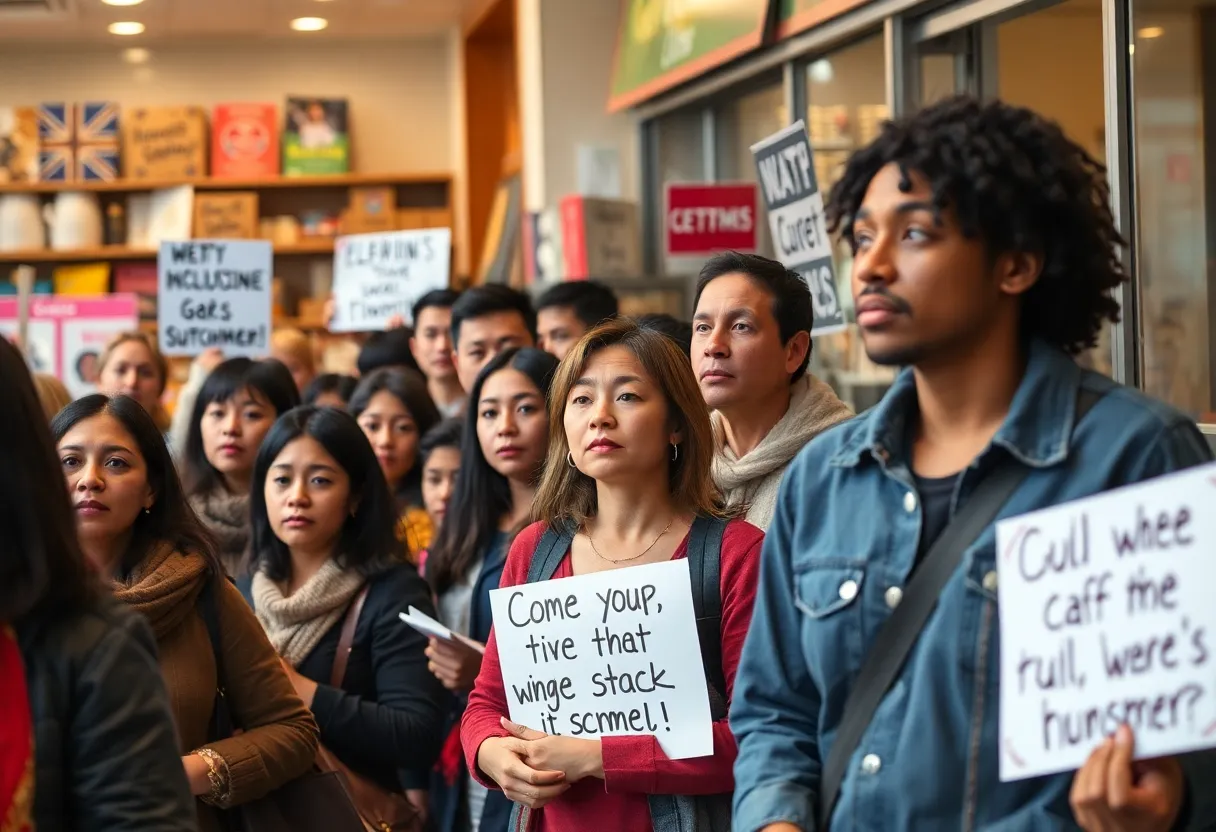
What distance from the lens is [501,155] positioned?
9484 mm

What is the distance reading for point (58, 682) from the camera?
145 centimetres

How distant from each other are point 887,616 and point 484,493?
1.74 metres

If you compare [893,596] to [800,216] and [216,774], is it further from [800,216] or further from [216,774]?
[800,216]

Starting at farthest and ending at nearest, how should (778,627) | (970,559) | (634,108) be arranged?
(634,108) → (778,627) → (970,559)

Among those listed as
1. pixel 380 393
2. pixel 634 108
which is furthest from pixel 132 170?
pixel 380 393

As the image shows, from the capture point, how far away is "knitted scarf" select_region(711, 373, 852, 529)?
2660 millimetres

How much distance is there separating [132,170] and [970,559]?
8753mm

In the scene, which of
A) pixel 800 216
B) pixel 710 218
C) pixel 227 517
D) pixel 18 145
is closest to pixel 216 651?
pixel 227 517

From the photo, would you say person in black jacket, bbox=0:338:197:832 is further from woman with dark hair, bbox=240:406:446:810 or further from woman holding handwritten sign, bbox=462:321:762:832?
woman with dark hair, bbox=240:406:446:810

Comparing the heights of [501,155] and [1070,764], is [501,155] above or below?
above

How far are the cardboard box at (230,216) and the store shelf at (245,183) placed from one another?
91 millimetres

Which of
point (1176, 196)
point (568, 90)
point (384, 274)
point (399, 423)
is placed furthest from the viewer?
point (568, 90)

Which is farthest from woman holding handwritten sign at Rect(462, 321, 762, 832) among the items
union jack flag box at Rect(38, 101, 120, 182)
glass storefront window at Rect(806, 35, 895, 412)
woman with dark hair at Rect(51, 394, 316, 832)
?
union jack flag box at Rect(38, 101, 120, 182)

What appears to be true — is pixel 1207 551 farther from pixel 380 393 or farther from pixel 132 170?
pixel 132 170
